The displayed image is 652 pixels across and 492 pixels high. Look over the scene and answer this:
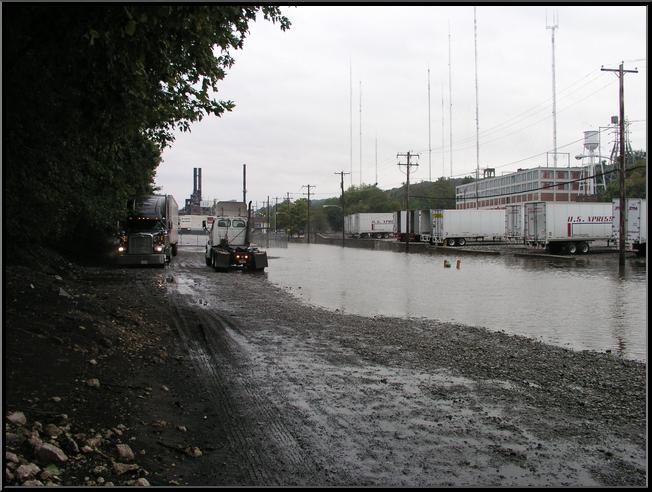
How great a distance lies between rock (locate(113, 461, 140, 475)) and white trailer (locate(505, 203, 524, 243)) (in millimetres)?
45746

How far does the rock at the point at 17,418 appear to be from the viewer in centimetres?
464

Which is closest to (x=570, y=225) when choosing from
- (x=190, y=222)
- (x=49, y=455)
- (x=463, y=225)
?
(x=463, y=225)

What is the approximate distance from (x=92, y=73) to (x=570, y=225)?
39.9m

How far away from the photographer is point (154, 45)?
747cm

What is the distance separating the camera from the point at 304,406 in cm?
630

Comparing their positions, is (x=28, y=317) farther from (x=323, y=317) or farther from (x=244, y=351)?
(x=323, y=317)

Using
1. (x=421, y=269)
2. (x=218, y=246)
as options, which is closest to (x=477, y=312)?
(x=421, y=269)

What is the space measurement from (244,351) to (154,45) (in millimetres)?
4824

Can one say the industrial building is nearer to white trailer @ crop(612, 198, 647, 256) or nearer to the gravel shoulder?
white trailer @ crop(612, 198, 647, 256)

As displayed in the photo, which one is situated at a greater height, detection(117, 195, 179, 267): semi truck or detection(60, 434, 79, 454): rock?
detection(117, 195, 179, 267): semi truck

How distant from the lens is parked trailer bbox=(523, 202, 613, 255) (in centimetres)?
4128

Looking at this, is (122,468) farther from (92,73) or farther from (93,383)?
(92,73)

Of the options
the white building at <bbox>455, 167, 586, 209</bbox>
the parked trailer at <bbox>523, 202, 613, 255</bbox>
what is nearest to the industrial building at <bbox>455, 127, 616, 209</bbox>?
the white building at <bbox>455, 167, 586, 209</bbox>

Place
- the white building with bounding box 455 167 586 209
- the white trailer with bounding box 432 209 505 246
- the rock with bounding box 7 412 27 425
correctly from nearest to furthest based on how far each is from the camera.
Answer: the rock with bounding box 7 412 27 425, the white trailer with bounding box 432 209 505 246, the white building with bounding box 455 167 586 209
